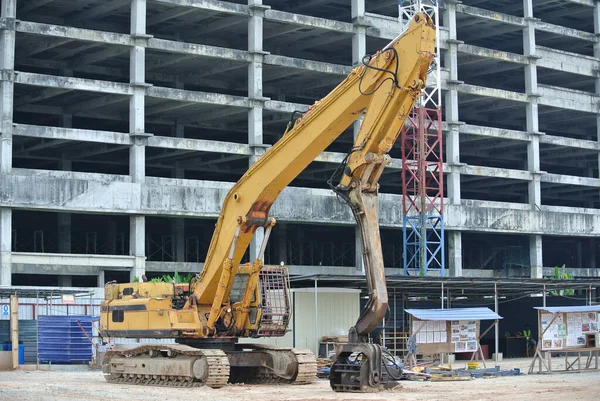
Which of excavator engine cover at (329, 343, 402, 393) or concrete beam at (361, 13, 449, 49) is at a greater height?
concrete beam at (361, 13, 449, 49)

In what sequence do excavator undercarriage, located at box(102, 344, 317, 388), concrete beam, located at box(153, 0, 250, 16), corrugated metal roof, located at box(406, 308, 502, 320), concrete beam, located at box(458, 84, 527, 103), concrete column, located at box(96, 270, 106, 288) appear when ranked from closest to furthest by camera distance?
excavator undercarriage, located at box(102, 344, 317, 388)
corrugated metal roof, located at box(406, 308, 502, 320)
concrete column, located at box(96, 270, 106, 288)
concrete beam, located at box(153, 0, 250, 16)
concrete beam, located at box(458, 84, 527, 103)

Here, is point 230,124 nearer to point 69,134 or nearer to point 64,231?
point 64,231

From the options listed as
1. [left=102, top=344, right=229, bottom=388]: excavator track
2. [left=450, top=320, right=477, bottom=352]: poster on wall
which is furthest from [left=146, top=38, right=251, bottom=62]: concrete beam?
[left=102, top=344, right=229, bottom=388]: excavator track

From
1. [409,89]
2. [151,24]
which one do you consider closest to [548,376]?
[409,89]

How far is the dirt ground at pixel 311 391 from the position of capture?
23359 millimetres

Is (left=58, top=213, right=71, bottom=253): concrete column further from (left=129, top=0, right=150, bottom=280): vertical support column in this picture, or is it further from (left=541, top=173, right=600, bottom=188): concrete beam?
(left=541, top=173, right=600, bottom=188): concrete beam

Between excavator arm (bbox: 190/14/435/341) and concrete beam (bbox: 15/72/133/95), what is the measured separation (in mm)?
30087

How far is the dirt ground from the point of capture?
23.4m

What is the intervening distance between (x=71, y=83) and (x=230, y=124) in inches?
634

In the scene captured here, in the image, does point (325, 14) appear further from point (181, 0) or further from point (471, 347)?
point (471, 347)

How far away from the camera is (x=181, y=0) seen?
58750 mm

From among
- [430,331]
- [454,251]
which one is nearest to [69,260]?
[430,331]

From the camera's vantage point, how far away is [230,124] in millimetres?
69750

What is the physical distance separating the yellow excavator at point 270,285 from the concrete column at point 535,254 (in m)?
46.6
